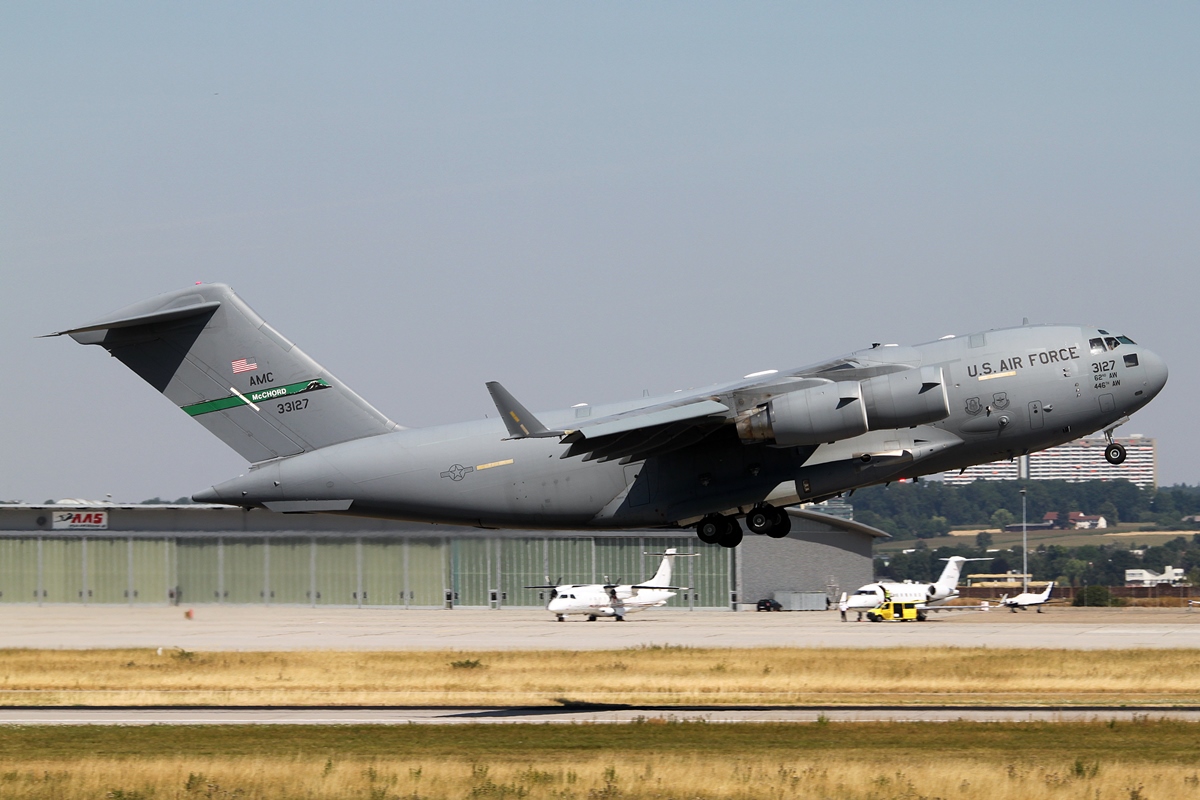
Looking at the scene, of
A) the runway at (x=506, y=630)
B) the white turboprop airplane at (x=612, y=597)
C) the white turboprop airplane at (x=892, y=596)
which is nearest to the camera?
the runway at (x=506, y=630)

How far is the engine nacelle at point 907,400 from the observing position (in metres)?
19.8

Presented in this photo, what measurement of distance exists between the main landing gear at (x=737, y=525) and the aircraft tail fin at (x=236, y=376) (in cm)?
519

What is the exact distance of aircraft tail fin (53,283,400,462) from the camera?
2275cm

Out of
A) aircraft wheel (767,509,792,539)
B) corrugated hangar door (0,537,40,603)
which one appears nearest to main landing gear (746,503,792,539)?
aircraft wheel (767,509,792,539)

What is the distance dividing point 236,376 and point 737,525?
8311 millimetres

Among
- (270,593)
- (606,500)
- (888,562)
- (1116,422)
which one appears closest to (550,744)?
(606,500)

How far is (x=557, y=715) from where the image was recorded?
26.2 m

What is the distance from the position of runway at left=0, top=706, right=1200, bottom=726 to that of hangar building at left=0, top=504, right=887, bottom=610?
25222 mm

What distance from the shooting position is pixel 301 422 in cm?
2278

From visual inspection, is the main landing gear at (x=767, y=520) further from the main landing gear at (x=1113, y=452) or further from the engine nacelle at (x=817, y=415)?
the main landing gear at (x=1113, y=452)

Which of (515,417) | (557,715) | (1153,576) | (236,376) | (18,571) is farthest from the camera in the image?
(1153,576)

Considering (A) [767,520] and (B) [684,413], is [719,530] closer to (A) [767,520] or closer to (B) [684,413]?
(A) [767,520]

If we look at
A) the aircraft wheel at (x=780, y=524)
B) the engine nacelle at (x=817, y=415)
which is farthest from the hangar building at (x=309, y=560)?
the engine nacelle at (x=817, y=415)

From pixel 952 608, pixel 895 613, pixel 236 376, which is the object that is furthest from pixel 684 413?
pixel 952 608
